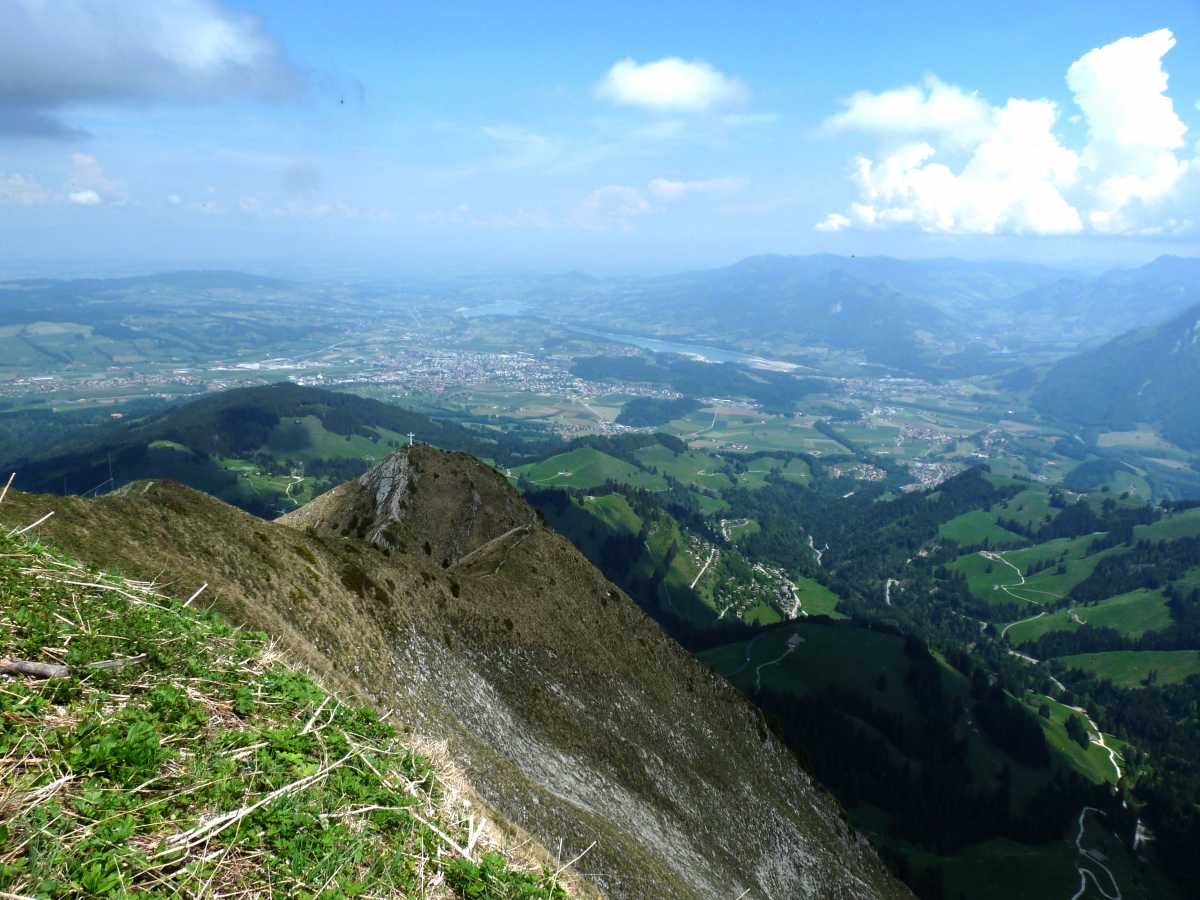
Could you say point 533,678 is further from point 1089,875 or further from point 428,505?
point 1089,875

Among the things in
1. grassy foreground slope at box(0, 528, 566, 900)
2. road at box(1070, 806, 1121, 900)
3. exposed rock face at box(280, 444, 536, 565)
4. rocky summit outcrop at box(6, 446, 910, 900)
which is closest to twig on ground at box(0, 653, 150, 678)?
grassy foreground slope at box(0, 528, 566, 900)

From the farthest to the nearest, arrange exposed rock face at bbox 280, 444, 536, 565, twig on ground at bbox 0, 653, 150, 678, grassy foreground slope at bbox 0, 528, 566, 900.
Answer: exposed rock face at bbox 280, 444, 536, 565 → twig on ground at bbox 0, 653, 150, 678 → grassy foreground slope at bbox 0, 528, 566, 900

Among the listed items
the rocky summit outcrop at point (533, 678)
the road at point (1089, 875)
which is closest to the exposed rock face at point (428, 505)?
the rocky summit outcrop at point (533, 678)

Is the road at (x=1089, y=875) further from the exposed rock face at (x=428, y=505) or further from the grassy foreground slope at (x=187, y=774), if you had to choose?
the grassy foreground slope at (x=187, y=774)

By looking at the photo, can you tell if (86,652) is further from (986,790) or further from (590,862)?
(986,790)

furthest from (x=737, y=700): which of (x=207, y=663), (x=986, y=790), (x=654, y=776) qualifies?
(x=986, y=790)

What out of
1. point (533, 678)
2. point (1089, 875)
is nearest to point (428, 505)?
point (533, 678)

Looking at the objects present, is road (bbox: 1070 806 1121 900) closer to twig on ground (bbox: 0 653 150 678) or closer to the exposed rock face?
the exposed rock face
